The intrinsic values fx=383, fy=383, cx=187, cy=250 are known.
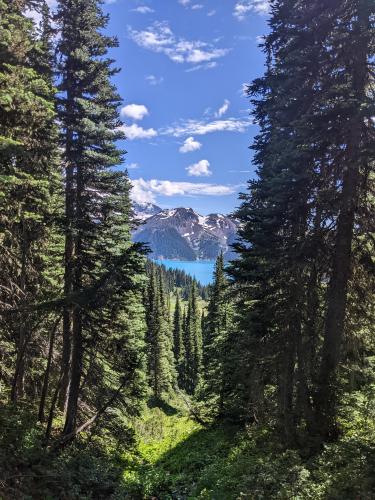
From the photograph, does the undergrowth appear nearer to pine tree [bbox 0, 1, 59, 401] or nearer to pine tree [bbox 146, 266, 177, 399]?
pine tree [bbox 0, 1, 59, 401]

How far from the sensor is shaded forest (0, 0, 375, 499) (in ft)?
31.0

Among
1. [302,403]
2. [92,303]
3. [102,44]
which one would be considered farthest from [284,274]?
[102,44]

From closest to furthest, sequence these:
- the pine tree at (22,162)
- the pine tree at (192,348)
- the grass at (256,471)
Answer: the grass at (256,471) → the pine tree at (22,162) → the pine tree at (192,348)

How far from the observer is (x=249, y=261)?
14219 mm

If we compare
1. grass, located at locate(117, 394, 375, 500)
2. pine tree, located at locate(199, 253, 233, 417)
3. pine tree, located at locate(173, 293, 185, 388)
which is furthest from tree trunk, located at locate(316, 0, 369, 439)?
pine tree, located at locate(173, 293, 185, 388)

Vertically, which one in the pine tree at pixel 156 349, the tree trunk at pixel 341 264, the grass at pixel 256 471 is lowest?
the pine tree at pixel 156 349

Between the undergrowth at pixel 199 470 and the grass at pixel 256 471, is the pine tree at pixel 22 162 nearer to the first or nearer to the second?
the undergrowth at pixel 199 470

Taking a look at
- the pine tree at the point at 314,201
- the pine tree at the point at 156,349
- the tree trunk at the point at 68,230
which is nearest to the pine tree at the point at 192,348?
the pine tree at the point at 156,349

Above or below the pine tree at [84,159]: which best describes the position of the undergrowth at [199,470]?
below

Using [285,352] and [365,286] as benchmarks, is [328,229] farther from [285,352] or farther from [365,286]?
[285,352]

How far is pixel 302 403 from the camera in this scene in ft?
→ 34.9

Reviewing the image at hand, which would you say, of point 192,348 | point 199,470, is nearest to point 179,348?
point 192,348

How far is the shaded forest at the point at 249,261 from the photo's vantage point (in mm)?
9461

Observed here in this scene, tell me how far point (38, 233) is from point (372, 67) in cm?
1185
